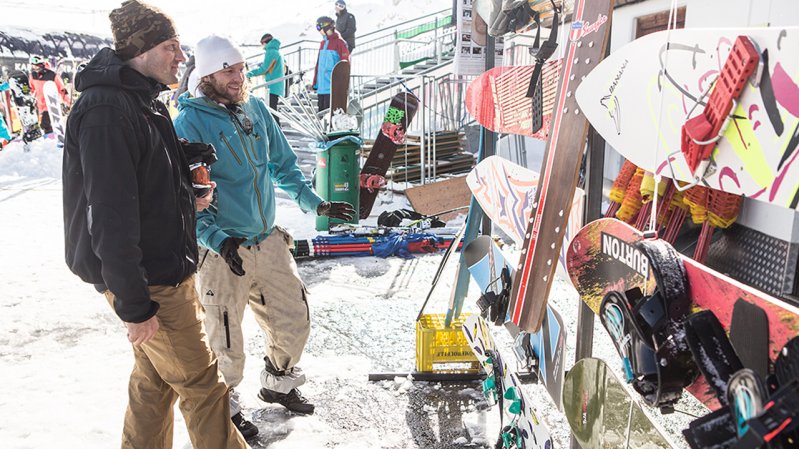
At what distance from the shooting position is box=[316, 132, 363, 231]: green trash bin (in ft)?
22.8

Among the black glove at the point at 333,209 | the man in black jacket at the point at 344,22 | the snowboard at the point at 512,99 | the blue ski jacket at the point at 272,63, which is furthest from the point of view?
the man in black jacket at the point at 344,22

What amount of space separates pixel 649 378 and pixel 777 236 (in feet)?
8.54

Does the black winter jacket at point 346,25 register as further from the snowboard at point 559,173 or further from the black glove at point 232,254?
the snowboard at point 559,173

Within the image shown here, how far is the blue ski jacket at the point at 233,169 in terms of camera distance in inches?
105

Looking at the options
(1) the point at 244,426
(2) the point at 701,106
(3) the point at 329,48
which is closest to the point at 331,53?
(3) the point at 329,48

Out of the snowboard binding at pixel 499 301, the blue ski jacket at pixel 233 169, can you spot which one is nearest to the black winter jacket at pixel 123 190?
the blue ski jacket at pixel 233 169

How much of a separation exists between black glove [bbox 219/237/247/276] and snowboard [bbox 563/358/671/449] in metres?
1.47

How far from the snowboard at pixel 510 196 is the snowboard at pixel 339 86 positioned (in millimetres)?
5622

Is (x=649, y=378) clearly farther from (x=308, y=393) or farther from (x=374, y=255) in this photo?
(x=374, y=255)

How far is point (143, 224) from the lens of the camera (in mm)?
2051

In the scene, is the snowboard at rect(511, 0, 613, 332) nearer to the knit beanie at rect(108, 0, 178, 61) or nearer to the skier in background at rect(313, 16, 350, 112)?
the knit beanie at rect(108, 0, 178, 61)

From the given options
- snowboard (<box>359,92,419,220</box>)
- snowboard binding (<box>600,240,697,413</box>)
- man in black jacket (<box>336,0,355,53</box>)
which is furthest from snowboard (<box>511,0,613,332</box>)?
man in black jacket (<box>336,0,355,53</box>)

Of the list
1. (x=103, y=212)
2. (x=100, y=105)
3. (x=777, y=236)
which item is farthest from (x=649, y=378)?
(x=777, y=236)

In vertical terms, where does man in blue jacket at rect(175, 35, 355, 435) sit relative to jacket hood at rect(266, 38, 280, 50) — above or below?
below
